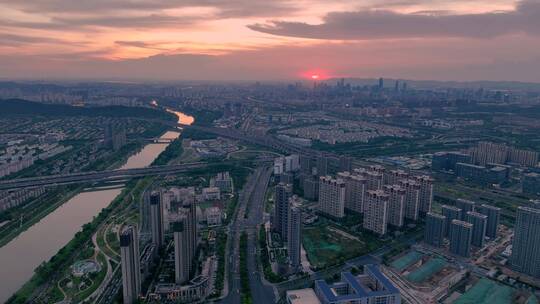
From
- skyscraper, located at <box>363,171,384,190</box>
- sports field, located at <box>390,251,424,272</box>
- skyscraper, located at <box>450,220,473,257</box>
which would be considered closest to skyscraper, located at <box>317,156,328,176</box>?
skyscraper, located at <box>363,171,384,190</box>

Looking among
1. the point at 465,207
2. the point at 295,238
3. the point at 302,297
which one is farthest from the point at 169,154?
the point at 302,297

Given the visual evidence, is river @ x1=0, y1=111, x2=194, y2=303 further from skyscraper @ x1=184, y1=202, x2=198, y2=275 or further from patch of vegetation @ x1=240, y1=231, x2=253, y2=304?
patch of vegetation @ x1=240, y1=231, x2=253, y2=304

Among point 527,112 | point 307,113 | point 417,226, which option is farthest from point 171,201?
point 527,112

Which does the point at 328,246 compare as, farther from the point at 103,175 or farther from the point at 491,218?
the point at 103,175

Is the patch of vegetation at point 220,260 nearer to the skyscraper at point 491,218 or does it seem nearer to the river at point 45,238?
the river at point 45,238

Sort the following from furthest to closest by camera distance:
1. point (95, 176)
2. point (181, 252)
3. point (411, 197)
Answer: point (95, 176) < point (411, 197) < point (181, 252)

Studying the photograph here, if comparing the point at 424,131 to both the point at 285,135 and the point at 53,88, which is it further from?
the point at 53,88
